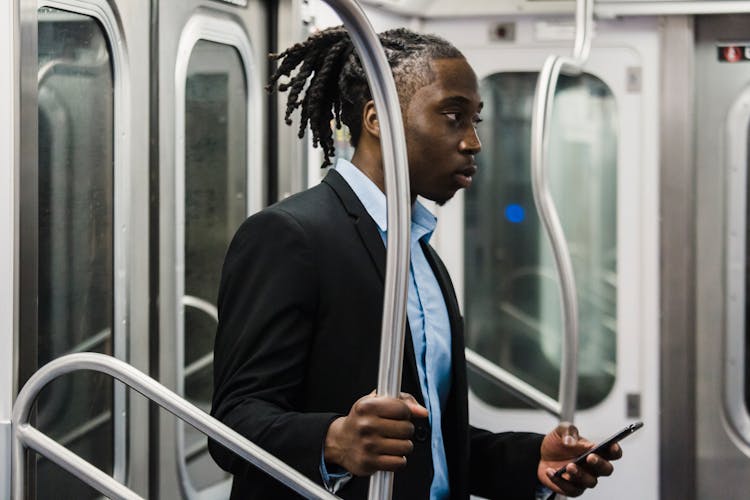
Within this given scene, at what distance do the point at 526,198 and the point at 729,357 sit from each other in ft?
3.27

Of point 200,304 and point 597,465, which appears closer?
point 597,465

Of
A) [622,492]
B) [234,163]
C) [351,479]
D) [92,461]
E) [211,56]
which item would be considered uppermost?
[211,56]

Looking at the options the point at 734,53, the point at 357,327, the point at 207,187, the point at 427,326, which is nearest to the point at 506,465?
the point at 427,326

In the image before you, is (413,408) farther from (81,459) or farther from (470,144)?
(81,459)

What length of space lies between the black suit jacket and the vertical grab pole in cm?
14

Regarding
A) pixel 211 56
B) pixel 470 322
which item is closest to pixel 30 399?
pixel 211 56

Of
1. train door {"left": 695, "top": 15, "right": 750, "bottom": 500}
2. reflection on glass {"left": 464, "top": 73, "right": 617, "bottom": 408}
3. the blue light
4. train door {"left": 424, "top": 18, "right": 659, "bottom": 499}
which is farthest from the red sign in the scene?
the blue light

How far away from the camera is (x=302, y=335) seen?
5.91 ft

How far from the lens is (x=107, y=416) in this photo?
297 centimetres

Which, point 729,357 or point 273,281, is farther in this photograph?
point 729,357

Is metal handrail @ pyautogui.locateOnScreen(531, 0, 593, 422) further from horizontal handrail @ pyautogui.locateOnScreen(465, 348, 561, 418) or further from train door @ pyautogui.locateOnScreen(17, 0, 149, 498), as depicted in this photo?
train door @ pyautogui.locateOnScreen(17, 0, 149, 498)

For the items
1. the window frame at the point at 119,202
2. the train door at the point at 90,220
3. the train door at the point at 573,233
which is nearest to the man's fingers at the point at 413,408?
the train door at the point at 90,220

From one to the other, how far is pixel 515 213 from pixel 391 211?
313cm

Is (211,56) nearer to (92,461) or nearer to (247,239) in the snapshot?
(92,461)
